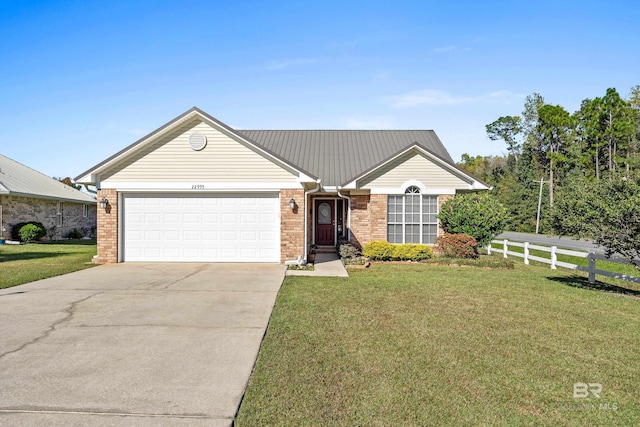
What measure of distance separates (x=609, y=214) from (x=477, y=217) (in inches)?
255

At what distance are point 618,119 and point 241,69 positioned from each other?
48.2 m

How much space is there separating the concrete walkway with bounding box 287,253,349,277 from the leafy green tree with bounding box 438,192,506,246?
4853 mm

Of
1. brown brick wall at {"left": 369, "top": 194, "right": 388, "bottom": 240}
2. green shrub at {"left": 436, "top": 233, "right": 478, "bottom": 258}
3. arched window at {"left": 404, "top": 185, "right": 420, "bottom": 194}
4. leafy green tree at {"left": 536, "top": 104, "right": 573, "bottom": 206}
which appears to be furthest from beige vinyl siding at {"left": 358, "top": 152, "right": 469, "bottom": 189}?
leafy green tree at {"left": 536, "top": 104, "right": 573, "bottom": 206}

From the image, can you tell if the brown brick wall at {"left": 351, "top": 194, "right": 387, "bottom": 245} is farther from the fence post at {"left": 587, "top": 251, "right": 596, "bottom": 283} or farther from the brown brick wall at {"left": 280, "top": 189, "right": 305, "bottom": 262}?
the fence post at {"left": 587, "top": 251, "right": 596, "bottom": 283}

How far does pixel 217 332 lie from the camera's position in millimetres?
6246

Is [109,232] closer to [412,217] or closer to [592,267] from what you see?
[412,217]

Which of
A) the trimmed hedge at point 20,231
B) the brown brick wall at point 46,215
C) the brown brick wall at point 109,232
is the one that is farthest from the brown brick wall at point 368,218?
the brown brick wall at point 46,215

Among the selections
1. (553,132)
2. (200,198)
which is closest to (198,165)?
(200,198)

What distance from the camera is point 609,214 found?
8898 mm

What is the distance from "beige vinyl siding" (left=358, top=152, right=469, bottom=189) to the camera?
16719mm

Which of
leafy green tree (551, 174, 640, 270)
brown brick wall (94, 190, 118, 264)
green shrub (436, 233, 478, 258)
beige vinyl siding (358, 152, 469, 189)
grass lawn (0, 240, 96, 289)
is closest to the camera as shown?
leafy green tree (551, 174, 640, 270)

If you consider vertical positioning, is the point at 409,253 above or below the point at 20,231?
below

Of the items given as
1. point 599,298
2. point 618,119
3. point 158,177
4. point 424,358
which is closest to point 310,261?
point 158,177

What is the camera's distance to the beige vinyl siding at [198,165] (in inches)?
544
